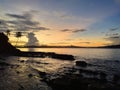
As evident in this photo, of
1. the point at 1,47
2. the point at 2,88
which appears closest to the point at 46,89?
the point at 2,88

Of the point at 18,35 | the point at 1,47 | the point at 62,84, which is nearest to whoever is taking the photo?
the point at 62,84

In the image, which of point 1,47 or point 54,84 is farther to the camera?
point 1,47

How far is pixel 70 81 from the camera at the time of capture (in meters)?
26.2

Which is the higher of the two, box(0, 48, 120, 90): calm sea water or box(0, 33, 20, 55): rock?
box(0, 33, 20, 55): rock

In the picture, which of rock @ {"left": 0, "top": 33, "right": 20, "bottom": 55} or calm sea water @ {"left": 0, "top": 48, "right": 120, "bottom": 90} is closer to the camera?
calm sea water @ {"left": 0, "top": 48, "right": 120, "bottom": 90}

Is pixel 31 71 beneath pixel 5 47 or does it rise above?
beneath

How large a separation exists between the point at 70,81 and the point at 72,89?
224cm

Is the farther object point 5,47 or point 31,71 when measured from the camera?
point 5,47

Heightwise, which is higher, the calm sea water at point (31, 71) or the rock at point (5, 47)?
the rock at point (5, 47)

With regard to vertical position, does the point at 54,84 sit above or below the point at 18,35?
below

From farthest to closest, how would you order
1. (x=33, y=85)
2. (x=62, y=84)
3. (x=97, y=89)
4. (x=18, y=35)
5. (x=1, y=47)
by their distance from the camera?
(x=18, y=35)
(x=1, y=47)
(x=33, y=85)
(x=62, y=84)
(x=97, y=89)

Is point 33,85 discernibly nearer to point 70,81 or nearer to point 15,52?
point 70,81

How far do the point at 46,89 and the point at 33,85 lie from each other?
341 centimetres

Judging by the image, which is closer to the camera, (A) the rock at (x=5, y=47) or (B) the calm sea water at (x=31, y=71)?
(B) the calm sea water at (x=31, y=71)
